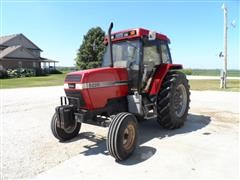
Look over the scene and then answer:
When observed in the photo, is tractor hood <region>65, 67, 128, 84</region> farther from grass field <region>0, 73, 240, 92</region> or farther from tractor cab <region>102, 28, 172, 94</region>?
grass field <region>0, 73, 240, 92</region>

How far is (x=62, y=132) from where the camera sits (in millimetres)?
4910

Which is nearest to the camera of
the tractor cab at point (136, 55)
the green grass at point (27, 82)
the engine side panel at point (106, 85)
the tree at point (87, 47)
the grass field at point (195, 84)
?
the engine side panel at point (106, 85)

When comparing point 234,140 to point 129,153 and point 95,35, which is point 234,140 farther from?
point 95,35

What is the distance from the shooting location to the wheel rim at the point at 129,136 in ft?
13.1

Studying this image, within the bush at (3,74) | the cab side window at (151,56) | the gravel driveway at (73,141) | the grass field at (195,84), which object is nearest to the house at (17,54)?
the bush at (3,74)

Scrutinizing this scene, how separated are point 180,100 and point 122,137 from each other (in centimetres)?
266

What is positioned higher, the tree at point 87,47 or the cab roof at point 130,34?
the tree at point 87,47

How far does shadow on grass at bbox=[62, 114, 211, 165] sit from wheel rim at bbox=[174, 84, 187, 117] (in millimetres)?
391

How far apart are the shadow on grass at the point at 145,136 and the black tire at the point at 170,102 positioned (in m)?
0.22

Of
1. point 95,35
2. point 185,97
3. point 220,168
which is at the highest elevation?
point 95,35

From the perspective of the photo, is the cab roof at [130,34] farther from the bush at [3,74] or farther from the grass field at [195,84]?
the bush at [3,74]

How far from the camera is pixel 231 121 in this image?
A: 6492 mm

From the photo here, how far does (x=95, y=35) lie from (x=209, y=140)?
33.0 metres

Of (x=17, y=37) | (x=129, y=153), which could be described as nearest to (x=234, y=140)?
(x=129, y=153)
